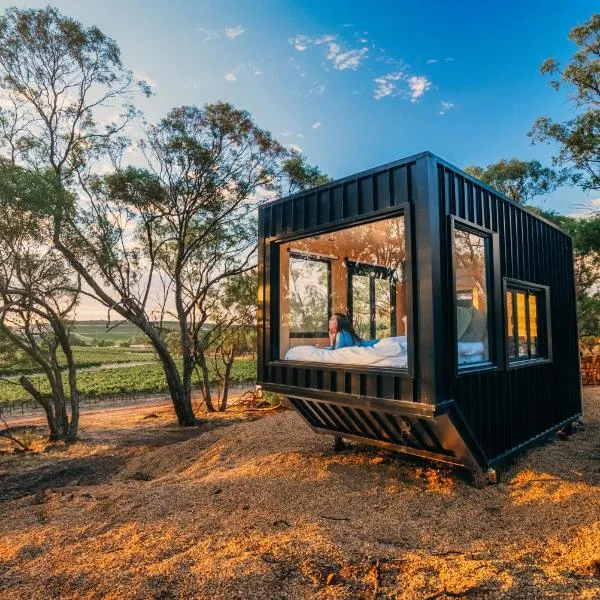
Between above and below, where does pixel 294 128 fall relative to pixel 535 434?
above

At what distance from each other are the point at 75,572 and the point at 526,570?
289 centimetres

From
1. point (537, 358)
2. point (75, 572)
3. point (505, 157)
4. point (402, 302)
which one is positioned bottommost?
point (75, 572)

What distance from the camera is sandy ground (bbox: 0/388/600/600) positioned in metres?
2.44

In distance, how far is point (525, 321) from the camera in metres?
5.05

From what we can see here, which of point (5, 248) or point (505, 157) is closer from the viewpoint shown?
point (5, 248)

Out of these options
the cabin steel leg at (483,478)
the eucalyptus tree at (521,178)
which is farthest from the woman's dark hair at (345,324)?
the eucalyptus tree at (521,178)

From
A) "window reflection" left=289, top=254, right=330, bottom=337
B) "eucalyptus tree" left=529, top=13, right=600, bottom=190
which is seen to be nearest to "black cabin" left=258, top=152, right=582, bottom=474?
"window reflection" left=289, top=254, right=330, bottom=337

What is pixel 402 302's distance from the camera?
385 centimetres

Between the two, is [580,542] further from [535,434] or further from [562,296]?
[562,296]

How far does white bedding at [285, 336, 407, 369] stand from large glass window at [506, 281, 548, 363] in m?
1.52


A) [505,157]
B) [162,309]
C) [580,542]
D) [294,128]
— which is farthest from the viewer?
[505,157]

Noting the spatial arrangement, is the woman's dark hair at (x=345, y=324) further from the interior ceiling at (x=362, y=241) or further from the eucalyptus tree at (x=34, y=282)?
the eucalyptus tree at (x=34, y=282)

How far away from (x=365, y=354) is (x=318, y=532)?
164cm

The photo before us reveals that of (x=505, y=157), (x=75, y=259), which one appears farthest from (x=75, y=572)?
(x=505, y=157)
